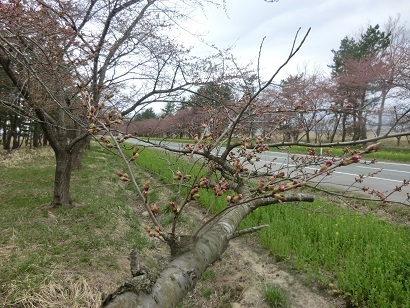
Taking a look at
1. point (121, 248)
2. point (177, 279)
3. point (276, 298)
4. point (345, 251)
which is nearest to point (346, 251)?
point (345, 251)

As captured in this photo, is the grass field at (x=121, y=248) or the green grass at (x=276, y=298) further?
the green grass at (x=276, y=298)

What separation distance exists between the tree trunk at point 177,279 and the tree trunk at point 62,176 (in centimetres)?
510

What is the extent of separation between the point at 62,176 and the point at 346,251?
17.8ft

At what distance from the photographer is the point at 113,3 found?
536 centimetres

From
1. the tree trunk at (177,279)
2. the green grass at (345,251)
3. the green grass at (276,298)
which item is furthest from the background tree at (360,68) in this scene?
the tree trunk at (177,279)

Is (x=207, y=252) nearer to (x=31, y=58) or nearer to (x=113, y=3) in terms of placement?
(x=31, y=58)

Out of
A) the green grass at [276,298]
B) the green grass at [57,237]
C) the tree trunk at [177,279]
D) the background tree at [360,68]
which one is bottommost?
the green grass at [276,298]

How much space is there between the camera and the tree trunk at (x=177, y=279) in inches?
31.8

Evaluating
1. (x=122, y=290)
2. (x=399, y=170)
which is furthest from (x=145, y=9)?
(x=399, y=170)

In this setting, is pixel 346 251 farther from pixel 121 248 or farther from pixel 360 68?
pixel 360 68

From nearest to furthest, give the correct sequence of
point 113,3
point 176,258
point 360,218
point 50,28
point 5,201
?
point 176,258
point 50,28
point 360,218
point 113,3
point 5,201

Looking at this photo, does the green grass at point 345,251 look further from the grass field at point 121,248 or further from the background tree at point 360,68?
the background tree at point 360,68

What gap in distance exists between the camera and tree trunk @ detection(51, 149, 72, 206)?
5560 millimetres

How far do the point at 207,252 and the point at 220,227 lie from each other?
0.78 feet
